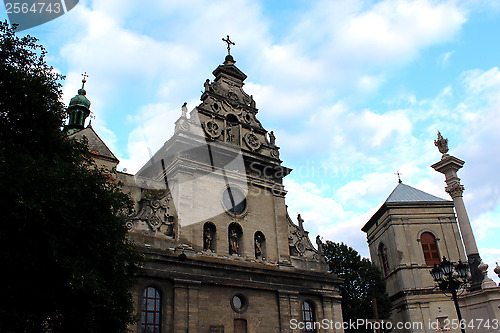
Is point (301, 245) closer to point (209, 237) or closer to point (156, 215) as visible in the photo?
point (209, 237)

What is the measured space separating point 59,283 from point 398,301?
2592 cm

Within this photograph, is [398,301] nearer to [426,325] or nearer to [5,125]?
[426,325]

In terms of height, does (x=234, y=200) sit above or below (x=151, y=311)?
above

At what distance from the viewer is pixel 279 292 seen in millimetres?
21672

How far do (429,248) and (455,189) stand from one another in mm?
8388

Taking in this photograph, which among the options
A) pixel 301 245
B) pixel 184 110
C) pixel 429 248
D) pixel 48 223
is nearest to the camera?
pixel 48 223

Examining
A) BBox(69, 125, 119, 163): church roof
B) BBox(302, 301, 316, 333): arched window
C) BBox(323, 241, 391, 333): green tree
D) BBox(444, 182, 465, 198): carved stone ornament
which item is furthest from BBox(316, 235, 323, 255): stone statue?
BBox(69, 125, 119, 163): church roof

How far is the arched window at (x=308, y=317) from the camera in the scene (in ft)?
72.1

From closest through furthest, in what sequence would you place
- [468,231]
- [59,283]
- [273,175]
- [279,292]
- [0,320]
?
[0,320] < [59,283] < [279,292] < [468,231] < [273,175]

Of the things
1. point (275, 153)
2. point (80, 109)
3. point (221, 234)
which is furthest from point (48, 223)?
point (80, 109)

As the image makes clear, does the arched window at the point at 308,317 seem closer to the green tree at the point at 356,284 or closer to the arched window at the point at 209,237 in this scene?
the green tree at the point at 356,284

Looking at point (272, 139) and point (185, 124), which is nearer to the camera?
point (185, 124)

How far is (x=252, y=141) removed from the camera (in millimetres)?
26000

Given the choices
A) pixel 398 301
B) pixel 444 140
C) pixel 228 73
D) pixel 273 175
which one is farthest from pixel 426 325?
pixel 228 73
